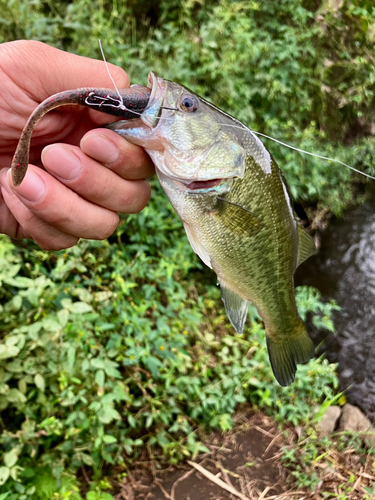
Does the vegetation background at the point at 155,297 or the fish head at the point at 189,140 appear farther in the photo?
the vegetation background at the point at 155,297

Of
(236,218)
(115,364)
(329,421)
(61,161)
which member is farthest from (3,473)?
(329,421)

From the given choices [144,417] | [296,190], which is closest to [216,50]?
[296,190]

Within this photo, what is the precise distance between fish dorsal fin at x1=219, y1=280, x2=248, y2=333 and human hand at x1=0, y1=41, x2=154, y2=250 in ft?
1.75

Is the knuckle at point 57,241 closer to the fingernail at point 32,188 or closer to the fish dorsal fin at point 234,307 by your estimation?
the fingernail at point 32,188

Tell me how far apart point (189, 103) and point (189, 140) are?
12cm

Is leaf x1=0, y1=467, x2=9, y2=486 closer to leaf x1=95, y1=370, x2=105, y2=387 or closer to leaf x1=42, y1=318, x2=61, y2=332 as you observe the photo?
leaf x1=95, y1=370, x2=105, y2=387

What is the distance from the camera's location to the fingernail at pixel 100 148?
3.58ft

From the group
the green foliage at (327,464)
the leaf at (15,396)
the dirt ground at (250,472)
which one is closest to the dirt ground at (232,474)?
the dirt ground at (250,472)

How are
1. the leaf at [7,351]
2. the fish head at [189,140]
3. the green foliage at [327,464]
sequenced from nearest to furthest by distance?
the fish head at [189,140], the leaf at [7,351], the green foliage at [327,464]

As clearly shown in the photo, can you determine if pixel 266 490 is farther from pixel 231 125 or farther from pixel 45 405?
pixel 231 125

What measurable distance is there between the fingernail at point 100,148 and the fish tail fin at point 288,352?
1130mm

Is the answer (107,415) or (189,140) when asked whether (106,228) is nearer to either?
(189,140)

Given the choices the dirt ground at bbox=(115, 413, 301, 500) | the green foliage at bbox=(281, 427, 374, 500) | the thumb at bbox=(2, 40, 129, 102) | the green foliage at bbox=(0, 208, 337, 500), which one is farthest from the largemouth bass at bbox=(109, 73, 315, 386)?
the green foliage at bbox=(281, 427, 374, 500)

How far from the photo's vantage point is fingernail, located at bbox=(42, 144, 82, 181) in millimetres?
1116
